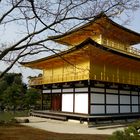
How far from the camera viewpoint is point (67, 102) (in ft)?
88.5

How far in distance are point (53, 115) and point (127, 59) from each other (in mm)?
8513

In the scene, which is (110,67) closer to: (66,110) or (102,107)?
(102,107)

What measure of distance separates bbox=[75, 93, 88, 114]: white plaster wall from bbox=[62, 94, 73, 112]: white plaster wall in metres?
0.92

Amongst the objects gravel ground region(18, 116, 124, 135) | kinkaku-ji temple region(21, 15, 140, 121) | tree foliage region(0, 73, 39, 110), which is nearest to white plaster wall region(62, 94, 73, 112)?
kinkaku-ji temple region(21, 15, 140, 121)

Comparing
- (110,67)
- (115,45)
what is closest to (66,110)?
(110,67)

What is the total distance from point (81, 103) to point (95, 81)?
2.74 metres

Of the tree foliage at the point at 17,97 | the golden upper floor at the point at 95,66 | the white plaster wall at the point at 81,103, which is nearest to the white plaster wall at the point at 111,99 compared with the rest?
the golden upper floor at the point at 95,66

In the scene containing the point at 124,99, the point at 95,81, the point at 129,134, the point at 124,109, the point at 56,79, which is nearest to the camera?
the point at 129,134

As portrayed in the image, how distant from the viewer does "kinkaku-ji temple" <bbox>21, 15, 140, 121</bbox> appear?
23.7 metres

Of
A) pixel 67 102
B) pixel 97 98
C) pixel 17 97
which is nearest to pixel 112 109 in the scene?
pixel 97 98

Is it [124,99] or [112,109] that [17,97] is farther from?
[112,109]

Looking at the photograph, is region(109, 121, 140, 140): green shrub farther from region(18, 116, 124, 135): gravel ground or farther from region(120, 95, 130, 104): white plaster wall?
region(120, 95, 130, 104): white plaster wall

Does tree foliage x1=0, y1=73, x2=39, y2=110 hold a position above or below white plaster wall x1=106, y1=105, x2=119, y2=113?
above

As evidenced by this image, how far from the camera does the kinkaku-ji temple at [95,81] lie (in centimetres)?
2373
